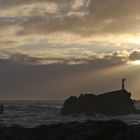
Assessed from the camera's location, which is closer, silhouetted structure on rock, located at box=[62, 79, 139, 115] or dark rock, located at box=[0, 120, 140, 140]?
dark rock, located at box=[0, 120, 140, 140]

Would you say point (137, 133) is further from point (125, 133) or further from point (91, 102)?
point (91, 102)

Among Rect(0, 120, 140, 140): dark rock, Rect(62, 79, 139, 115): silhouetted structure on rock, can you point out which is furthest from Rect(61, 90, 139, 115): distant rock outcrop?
Rect(0, 120, 140, 140): dark rock

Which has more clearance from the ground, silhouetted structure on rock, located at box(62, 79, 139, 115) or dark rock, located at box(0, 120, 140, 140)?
silhouetted structure on rock, located at box(62, 79, 139, 115)

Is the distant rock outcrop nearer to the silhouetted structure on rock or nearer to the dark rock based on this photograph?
the silhouetted structure on rock

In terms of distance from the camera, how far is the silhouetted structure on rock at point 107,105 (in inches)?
4643

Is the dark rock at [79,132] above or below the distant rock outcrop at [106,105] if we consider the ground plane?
below

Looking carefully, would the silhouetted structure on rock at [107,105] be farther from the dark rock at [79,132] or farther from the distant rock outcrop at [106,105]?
the dark rock at [79,132]

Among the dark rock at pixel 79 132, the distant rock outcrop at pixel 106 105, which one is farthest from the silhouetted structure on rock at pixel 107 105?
the dark rock at pixel 79 132

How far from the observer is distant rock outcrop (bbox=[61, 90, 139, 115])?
117938 millimetres

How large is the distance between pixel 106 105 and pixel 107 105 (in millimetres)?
249

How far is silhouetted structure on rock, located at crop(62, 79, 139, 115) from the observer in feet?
387

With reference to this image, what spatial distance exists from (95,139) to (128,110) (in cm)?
8792

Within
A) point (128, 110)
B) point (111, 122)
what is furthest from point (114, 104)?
point (111, 122)

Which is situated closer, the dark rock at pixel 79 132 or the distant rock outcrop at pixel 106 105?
the dark rock at pixel 79 132
